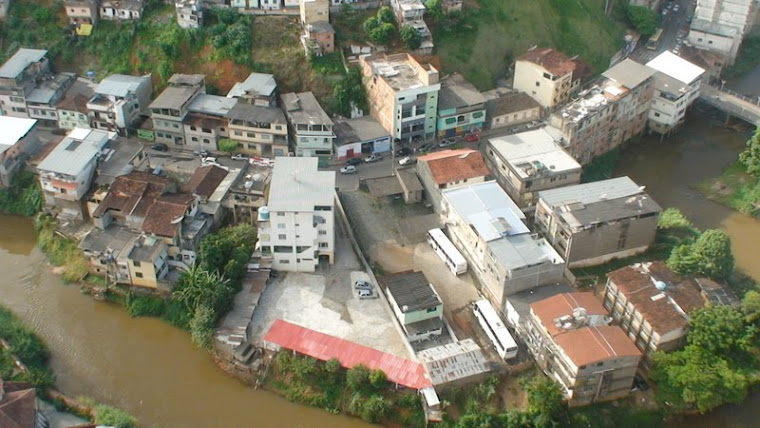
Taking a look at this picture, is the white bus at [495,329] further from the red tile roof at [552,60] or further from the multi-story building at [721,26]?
the multi-story building at [721,26]

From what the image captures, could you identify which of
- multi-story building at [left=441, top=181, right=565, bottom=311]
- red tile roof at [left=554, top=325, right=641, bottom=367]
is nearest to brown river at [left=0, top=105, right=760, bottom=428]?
red tile roof at [left=554, top=325, right=641, bottom=367]

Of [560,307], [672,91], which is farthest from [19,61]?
[672,91]

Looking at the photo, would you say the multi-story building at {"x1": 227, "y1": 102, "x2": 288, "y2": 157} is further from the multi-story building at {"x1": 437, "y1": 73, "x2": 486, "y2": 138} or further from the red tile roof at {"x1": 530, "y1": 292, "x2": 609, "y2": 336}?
the red tile roof at {"x1": 530, "y1": 292, "x2": 609, "y2": 336}

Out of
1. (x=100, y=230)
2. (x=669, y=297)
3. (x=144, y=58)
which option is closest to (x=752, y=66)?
(x=669, y=297)

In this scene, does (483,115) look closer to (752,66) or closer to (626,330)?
(626,330)

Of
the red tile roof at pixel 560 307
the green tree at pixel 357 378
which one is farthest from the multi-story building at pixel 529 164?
the green tree at pixel 357 378

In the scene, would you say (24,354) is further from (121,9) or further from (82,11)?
(82,11)
